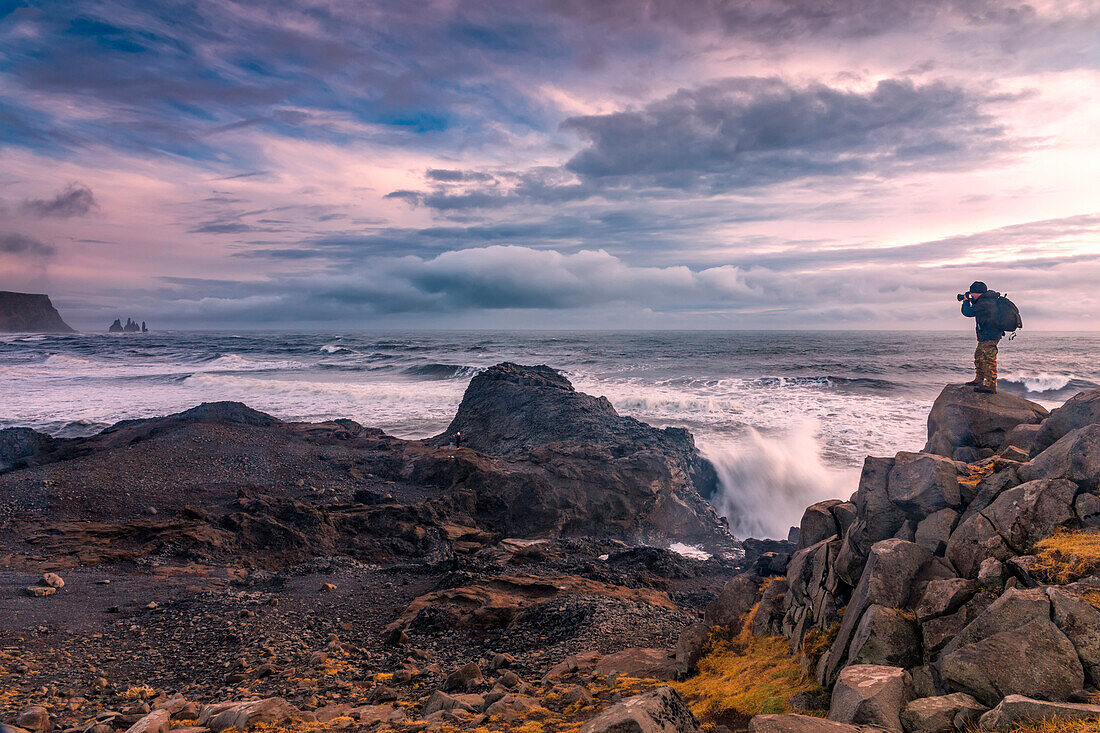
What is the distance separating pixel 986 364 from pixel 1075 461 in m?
5.83

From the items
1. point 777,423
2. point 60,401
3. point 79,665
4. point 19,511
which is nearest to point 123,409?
point 60,401

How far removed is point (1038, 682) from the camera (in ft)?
14.4

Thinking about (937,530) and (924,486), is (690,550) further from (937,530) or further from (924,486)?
(937,530)

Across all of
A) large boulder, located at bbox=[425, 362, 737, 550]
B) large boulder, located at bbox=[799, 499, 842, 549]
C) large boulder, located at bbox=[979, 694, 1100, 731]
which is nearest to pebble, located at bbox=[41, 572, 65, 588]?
large boulder, located at bbox=[425, 362, 737, 550]

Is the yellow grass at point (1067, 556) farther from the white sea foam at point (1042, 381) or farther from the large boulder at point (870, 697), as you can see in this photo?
the white sea foam at point (1042, 381)

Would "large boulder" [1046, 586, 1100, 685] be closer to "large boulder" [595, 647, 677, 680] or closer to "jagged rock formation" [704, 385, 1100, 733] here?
"jagged rock formation" [704, 385, 1100, 733]

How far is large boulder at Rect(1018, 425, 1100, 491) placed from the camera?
601 centimetres

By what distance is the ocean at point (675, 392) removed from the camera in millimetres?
24469

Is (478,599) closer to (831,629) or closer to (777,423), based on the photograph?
(831,629)

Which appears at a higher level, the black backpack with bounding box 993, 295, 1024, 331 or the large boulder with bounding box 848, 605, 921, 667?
the black backpack with bounding box 993, 295, 1024, 331

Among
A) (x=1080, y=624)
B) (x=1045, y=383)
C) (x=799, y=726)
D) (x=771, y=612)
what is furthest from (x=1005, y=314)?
(x=1045, y=383)

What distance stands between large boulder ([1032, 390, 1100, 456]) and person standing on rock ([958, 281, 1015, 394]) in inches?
133

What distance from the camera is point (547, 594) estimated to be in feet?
37.2

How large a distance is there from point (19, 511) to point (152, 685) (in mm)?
11595
